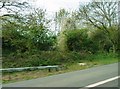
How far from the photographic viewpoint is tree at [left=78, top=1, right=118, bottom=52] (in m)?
42.3

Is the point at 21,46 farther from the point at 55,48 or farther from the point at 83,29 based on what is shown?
the point at 83,29

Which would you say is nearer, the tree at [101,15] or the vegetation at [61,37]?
the vegetation at [61,37]

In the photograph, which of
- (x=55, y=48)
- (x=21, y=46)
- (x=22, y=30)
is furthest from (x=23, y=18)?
(x=55, y=48)

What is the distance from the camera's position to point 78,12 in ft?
142

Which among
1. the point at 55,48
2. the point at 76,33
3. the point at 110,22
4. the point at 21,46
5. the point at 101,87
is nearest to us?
the point at 101,87

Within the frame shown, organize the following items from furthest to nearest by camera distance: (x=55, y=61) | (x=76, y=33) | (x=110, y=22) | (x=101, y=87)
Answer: (x=110, y=22) → (x=76, y=33) → (x=55, y=61) → (x=101, y=87)

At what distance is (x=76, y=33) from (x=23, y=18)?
12880 millimetres

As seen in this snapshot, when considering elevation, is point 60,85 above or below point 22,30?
below

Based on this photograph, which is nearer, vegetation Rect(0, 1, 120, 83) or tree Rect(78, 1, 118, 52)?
vegetation Rect(0, 1, 120, 83)

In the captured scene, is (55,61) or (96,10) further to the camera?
(96,10)

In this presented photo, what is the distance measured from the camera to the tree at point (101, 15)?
139ft

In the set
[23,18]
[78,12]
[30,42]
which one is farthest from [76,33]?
[23,18]

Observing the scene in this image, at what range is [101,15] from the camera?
42.6 meters

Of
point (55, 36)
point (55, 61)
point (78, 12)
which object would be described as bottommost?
point (55, 61)
